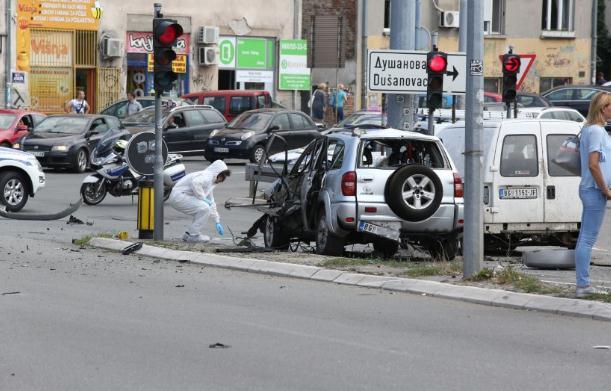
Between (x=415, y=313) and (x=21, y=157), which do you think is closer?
(x=415, y=313)

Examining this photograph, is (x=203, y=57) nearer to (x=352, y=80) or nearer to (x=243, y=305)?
(x=352, y=80)

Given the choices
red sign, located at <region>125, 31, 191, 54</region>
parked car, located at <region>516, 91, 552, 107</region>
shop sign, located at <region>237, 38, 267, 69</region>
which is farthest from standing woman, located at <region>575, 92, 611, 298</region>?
shop sign, located at <region>237, 38, 267, 69</region>

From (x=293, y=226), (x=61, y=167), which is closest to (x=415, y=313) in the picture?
(x=293, y=226)

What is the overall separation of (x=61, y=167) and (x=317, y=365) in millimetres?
25803

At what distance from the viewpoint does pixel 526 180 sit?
56.5ft

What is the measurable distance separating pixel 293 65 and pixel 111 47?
862cm

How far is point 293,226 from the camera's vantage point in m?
17.4

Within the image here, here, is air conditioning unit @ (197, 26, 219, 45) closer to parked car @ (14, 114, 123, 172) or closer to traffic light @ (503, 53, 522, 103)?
parked car @ (14, 114, 123, 172)

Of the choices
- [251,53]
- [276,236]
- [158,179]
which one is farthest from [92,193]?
[251,53]

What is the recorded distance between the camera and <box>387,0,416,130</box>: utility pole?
69.0 feet

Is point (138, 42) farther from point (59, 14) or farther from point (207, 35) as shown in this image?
point (59, 14)

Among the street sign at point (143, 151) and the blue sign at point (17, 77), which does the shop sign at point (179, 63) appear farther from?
the street sign at point (143, 151)

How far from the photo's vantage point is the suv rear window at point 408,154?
16.5 metres

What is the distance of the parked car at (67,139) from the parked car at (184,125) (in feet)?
A: 6.85
